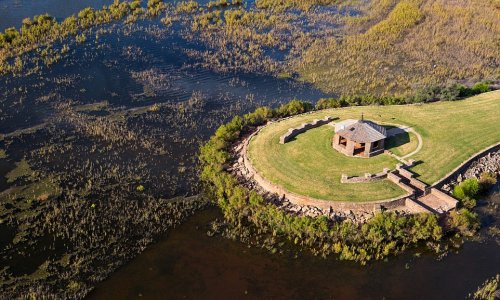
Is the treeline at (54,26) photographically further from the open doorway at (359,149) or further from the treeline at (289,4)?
the open doorway at (359,149)

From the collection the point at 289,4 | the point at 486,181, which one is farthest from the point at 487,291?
the point at 289,4

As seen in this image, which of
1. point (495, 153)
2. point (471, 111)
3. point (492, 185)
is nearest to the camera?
point (492, 185)

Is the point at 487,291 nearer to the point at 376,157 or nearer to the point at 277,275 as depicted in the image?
the point at 277,275

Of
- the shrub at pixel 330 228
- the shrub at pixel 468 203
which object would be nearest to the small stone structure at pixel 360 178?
the shrub at pixel 330 228

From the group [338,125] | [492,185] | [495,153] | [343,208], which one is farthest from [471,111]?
[343,208]

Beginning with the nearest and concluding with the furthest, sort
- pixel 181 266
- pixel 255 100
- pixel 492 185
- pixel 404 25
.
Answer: pixel 181 266 → pixel 492 185 → pixel 255 100 → pixel 404 25

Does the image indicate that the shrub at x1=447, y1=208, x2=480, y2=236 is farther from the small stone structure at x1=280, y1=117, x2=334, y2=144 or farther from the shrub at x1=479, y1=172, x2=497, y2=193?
the small stone structure at x1=280, y1=117, x2=334, y2=144

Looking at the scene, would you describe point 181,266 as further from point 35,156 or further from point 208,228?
point 35,156
